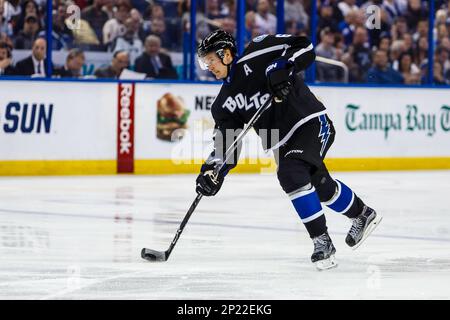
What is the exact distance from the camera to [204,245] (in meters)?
6.76

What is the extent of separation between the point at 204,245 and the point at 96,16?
5.55 metres

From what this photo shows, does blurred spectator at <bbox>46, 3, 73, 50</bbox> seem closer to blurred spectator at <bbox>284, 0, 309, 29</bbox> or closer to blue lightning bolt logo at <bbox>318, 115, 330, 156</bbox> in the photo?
blurred spectator at <bbox>284, 0, 309, 29</bbox>

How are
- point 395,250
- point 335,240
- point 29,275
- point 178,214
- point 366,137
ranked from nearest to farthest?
point 29,275
point 395,250
point 335,240
point 178,214
point 366,137

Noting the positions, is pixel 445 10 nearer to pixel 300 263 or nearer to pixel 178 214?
pixel 178 214

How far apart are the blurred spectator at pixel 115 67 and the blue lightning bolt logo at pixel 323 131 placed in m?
6.29

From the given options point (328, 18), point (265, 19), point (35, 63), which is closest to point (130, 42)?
point (35, 63)

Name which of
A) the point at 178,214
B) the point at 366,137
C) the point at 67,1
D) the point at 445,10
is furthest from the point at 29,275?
the point at 445,10

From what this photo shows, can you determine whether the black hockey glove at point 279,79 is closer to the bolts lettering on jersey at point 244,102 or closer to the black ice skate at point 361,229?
the bolts lettering on jersey at point 244,102

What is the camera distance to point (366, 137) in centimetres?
1365

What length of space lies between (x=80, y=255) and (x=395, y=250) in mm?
1736

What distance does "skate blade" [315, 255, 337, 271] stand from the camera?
573 cm

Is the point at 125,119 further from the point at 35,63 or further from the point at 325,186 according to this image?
the point at 325,186

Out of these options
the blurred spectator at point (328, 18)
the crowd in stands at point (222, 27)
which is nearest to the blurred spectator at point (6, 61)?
the crowd in stands at point (222, 27)

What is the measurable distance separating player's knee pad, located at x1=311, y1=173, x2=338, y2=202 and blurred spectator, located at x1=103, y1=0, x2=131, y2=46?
6125mm
